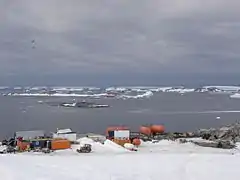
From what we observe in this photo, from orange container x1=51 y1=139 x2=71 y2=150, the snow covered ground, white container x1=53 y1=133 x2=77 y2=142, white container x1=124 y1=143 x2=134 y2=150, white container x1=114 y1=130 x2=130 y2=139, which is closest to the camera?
the snow covered ground

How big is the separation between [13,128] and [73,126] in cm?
336

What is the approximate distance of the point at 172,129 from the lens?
75.1ft

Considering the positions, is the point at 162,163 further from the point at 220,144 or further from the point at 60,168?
the point at 220,144

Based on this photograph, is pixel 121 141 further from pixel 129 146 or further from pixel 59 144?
pixel 59 144

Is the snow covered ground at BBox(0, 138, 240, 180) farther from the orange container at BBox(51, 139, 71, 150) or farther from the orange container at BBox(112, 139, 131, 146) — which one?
the orange container at BBox(112, 139, 131, 146)

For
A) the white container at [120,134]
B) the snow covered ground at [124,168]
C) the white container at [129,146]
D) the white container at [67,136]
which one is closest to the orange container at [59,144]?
the white container at [67,136]

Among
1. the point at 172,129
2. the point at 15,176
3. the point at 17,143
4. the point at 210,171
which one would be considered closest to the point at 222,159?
the point at 210,171

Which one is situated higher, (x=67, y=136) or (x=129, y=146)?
(x=67, y=136)

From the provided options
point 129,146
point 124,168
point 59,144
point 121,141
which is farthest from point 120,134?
point 124,168

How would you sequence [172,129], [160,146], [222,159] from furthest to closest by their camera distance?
[172,129]
[160,146]
[222,159]

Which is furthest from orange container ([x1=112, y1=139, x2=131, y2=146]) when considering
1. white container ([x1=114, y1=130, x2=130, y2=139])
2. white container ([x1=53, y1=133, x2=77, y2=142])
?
white container ([x1=53, y1=133, x2=77, y2=142])

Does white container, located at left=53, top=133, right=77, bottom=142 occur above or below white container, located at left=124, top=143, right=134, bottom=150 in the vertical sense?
above

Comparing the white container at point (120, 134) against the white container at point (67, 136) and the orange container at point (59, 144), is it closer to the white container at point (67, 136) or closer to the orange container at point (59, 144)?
the white container at point (67, 136)

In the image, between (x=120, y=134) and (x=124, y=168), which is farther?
(x=120, y=134)
